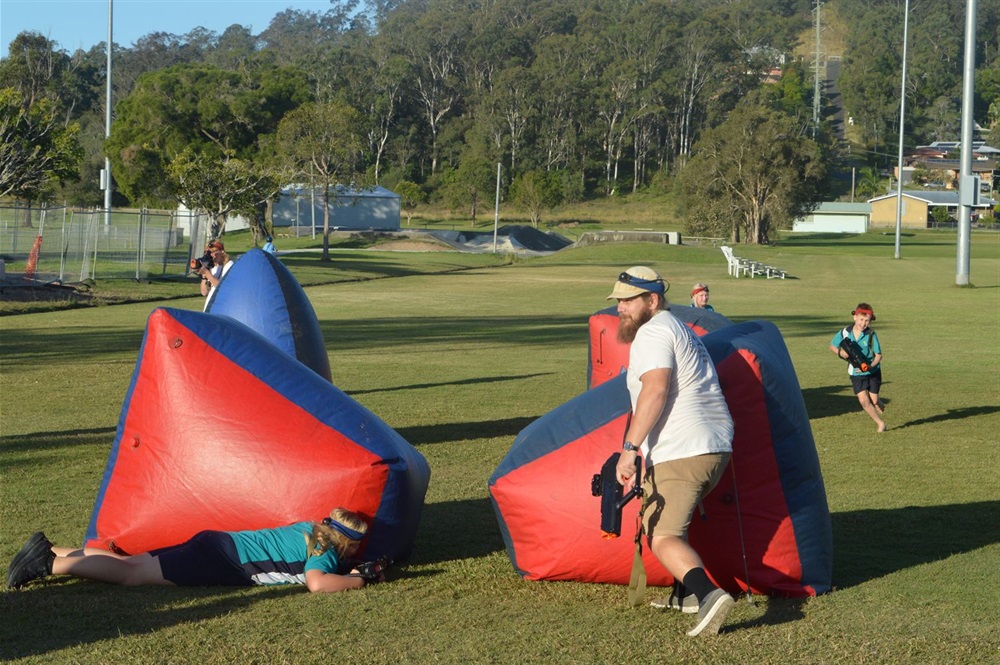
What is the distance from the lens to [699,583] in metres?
6.04

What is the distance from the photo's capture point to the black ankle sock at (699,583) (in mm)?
6023

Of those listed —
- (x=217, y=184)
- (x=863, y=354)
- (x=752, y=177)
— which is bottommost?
(x=863, y=354)

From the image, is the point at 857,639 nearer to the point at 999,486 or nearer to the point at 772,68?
the point at 999,486

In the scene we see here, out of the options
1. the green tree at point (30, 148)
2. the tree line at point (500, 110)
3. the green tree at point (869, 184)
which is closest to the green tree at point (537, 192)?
the tree line at point (500, 110)

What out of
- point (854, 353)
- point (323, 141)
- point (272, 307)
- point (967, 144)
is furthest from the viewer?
point (323, 141)

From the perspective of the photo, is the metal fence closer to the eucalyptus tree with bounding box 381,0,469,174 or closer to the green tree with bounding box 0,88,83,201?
the green tree with bounding box 0,88,83,201

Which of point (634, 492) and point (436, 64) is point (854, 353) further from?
point (436, 64)

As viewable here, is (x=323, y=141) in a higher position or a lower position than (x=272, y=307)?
higher

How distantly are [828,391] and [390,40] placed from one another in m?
130

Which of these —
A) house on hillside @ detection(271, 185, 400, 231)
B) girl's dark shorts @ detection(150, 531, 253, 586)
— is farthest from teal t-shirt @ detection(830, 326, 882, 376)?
house on hillside @ detection(271, 185, 400, 231)

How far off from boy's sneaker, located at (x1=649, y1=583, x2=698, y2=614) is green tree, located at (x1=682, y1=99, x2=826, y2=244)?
82.8 metres

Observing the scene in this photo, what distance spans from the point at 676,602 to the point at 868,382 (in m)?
7.46

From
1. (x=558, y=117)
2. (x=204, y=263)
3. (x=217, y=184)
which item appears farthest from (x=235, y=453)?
(x=558, y=117)

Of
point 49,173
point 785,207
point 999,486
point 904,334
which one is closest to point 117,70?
point 785,207
